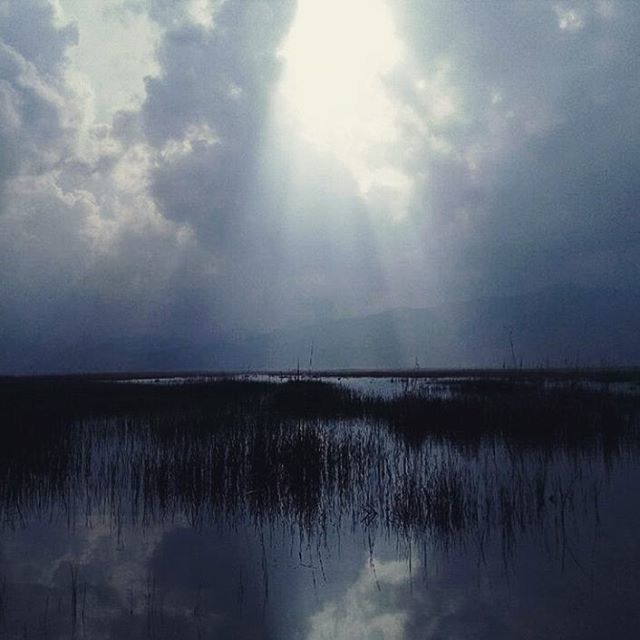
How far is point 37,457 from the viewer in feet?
38.3

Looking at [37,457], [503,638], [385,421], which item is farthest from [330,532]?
[385,421]

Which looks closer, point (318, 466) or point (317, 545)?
point (317, 545)

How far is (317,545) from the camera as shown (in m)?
7.30

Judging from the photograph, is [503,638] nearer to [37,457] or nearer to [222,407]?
[37,457]

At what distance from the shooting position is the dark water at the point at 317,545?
17.2ft

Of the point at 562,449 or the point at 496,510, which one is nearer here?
the point at 496,510

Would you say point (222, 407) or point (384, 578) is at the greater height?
point (222, 407)

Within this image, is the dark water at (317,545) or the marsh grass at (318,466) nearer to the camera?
the dark water at (317,545)

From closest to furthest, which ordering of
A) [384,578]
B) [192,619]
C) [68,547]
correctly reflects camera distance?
[192,619], [384,578], [68,547]

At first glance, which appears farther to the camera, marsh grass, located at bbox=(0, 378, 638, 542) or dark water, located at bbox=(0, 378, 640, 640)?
marsh grass, located at bbox=(0, 378, 638, 542)

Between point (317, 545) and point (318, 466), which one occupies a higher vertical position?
point (318, 466)

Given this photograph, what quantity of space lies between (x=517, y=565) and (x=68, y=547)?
5.46 meters

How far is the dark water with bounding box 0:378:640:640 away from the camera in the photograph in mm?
5246

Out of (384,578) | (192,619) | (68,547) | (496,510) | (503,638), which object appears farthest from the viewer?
(496,510)
